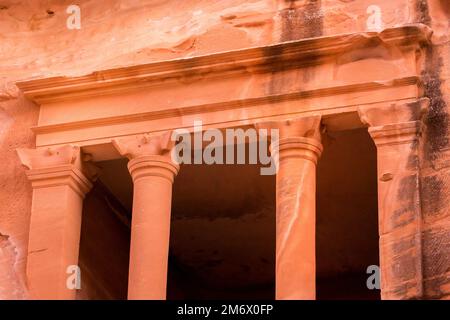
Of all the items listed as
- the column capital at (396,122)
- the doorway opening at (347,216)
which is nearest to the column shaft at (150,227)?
the doorway opening at (347,216)

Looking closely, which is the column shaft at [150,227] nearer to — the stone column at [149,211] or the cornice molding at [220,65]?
the stone column at [149,211]

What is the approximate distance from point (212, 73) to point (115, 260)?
2.48 meters

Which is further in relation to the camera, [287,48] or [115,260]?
[115,260]

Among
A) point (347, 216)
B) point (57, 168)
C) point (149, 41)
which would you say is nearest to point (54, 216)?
point (57, 168)

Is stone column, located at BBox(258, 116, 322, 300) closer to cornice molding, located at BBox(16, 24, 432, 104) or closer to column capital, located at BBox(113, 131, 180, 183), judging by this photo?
cornice molding, located at BBox(16, 24, 432, 104)

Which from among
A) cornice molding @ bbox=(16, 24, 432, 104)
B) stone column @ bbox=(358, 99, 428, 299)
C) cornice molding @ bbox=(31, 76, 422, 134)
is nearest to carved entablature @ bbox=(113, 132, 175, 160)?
cornice molding @ bbox=(31, 76, 422, 134)

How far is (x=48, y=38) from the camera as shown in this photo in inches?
607

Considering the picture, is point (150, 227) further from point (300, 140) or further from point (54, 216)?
point (300, 140)

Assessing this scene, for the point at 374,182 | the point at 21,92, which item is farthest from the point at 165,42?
the point at 374,182

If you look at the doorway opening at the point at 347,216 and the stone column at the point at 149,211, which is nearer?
the stone column at the point at 149,211

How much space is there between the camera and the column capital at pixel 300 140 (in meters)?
13.8

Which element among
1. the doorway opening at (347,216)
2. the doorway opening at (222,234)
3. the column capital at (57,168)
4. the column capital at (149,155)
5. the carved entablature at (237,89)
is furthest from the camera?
the doorway opening at (222,234)

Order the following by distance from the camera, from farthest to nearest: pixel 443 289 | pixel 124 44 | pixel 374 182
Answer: pixel 374 182 < pixel 124 44 < pixel 443 289

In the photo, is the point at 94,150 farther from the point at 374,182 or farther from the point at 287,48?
the point at 374,182
